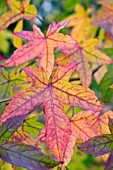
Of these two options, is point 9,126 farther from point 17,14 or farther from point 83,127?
point 17,14

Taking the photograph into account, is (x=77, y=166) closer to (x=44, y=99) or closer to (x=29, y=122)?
(x=29, y=122)

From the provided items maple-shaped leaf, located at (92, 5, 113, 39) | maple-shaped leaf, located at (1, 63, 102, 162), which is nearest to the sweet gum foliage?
maple-shaped leaf, located at (1, 63, 102, 162)

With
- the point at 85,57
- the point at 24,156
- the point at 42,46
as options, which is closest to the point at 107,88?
the point at 85,57

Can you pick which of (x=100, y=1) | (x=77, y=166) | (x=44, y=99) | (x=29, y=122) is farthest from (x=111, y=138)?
(x=77, y=166)

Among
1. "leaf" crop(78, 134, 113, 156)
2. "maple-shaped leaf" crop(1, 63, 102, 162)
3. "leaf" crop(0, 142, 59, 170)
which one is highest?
"maple-shaped leaf" crop(1, 63, 102, 162)

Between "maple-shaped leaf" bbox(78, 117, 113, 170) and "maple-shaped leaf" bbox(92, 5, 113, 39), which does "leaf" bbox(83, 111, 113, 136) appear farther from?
"maple-shaped leaf" bbox(92, 5, 113, 39)

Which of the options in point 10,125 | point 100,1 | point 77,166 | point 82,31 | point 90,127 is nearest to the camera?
point 10,125
